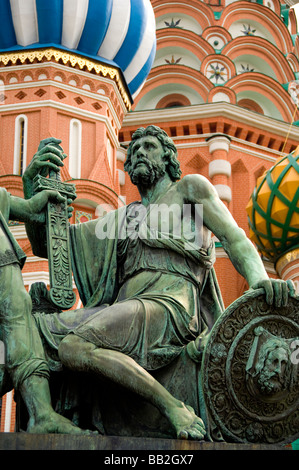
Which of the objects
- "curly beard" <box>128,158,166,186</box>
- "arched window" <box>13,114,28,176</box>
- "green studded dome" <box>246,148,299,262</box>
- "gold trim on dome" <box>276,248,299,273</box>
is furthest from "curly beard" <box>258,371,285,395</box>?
"gold trim on dome" <box>276,248,299,273</box>

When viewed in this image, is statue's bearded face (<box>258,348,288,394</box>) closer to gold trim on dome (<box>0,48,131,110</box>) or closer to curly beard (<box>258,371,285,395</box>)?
curly beard (<box>258,371,285,395</box>)

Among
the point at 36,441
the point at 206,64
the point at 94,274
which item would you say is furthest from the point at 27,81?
the point at 36,441

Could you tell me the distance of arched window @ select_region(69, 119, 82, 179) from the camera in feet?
56.6

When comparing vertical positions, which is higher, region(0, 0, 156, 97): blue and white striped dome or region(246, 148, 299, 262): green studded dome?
region(0, 0, 156, 97): blue and white striped dome

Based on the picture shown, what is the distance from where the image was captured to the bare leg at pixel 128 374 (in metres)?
4.10

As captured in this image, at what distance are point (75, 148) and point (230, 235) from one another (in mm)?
12974

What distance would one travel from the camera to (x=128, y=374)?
4168 millimetres

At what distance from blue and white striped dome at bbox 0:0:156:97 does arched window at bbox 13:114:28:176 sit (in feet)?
4.46

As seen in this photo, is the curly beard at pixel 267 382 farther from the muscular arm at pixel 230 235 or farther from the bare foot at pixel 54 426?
the bare foot at pixel 54 426

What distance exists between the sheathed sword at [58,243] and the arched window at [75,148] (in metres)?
12.1

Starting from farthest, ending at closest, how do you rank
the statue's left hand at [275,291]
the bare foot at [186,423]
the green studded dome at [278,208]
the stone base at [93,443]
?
1. the green studded dome at [278,208]
2. the statue's left hand at [275,291]
3. the bare foot at [186,423]
4. the stone base at [93,443]

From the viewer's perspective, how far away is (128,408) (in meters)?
4.37

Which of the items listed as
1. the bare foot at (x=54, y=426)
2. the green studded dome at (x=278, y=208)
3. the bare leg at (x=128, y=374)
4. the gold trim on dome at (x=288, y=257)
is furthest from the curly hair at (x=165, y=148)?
the gold trim on dome at (x=288, y=257)
